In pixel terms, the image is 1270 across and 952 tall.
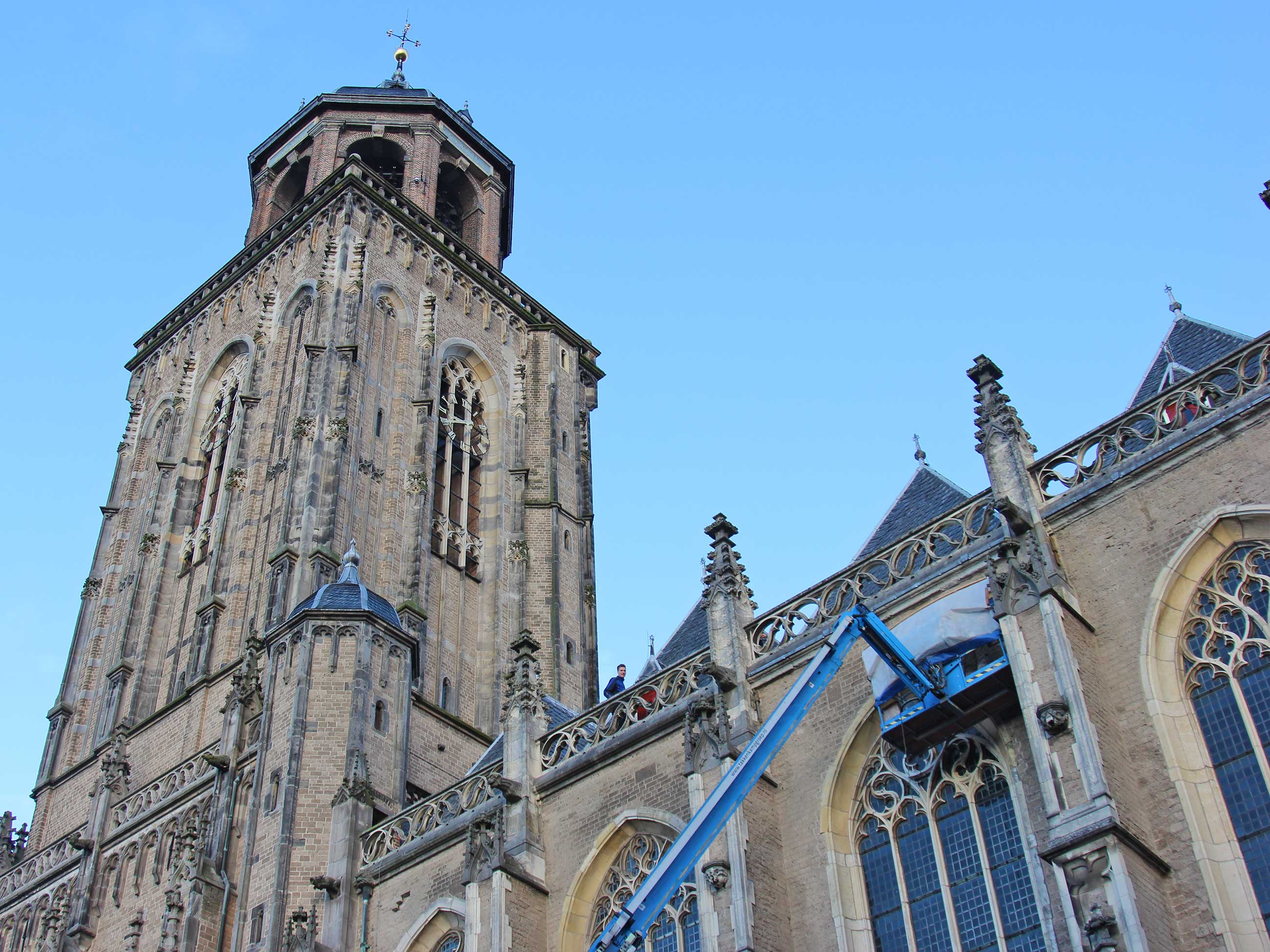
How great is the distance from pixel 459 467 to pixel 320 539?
20.1 feet

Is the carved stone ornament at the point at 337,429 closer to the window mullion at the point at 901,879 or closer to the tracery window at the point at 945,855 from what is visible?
the tracery window at the point at 945,855

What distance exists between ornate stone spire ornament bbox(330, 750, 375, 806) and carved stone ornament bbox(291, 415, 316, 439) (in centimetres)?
1003

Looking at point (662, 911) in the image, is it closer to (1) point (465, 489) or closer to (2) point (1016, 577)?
(2) point (1016, 577)

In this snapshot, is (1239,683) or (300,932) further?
(300,932)

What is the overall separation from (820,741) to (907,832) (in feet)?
5.51

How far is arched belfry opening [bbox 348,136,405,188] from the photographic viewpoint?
41781mm

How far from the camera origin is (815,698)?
16578 millimetres

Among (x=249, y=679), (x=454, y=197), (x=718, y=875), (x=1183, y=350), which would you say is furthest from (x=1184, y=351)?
(x=454, y=197)

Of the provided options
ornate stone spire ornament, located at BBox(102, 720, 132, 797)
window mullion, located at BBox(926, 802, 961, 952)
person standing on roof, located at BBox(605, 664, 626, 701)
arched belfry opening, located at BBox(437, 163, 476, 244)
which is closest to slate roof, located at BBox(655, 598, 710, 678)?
person standing on roof, located at BBox(605, 664, 626, 701)

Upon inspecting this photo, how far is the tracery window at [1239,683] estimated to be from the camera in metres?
13.3

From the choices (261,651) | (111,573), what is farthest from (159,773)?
(111,573)

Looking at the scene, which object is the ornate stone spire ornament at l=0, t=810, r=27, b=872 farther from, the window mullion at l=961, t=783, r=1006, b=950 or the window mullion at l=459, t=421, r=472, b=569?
the window mullion at l=961, t=783, r=1006, b=950

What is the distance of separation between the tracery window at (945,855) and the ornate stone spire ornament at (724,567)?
3.65m

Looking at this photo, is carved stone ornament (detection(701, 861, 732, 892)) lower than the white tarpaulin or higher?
lower
